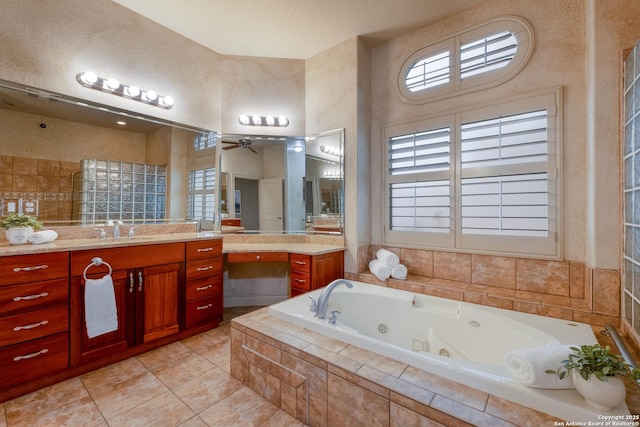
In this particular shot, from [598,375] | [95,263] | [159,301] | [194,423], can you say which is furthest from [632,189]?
[95,263]

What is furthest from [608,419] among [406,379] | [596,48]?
[596,48]

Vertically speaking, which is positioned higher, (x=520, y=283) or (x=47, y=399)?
(x=520, y=283)

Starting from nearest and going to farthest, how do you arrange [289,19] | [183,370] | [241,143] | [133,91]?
[183,370] < [133,91] < [289,19] < [241,143]

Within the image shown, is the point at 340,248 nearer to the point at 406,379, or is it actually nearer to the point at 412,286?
the point at 412,286

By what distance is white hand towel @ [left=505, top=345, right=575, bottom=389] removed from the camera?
1080 mm

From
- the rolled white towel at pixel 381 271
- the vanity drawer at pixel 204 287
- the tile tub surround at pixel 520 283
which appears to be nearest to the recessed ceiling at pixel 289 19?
the tile tub surround at pixel 520 283

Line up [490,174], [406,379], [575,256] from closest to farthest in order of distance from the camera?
[406,379] < [575,256] < [490,174]

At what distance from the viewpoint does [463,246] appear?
255 cm

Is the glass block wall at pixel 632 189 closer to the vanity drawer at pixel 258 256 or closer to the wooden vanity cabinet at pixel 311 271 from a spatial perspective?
the wooden vanity cabinet at pixel 311 271

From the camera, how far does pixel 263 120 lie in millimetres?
3328

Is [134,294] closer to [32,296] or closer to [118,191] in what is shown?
[32,296]

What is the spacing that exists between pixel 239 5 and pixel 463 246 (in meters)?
2.95

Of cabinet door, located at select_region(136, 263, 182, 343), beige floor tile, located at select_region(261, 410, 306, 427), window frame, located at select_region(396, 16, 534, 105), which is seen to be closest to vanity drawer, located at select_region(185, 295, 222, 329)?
cabinet door, located at select_region(136, 263, 182, 343)

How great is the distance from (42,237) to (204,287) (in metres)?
1.19
